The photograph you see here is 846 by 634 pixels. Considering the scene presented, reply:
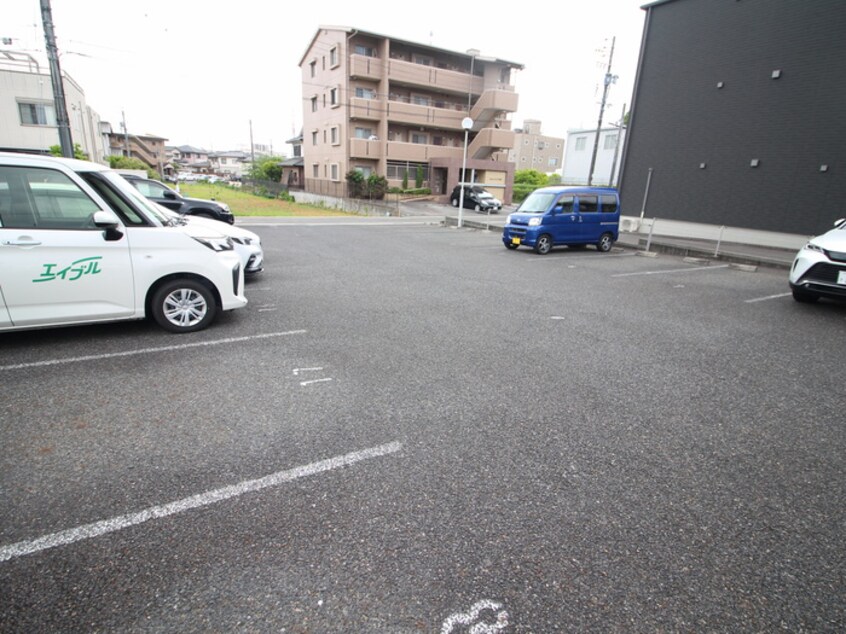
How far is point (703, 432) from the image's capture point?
3229 mm

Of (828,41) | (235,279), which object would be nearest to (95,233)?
(235,279)

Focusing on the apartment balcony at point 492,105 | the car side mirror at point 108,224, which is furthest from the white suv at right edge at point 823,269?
the apartment balcony at point 492,105

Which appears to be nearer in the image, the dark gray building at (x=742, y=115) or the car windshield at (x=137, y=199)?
A: the car windshield at (x=137, y=199)

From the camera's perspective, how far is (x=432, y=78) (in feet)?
100

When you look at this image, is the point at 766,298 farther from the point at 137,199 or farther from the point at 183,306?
the point at 137,199

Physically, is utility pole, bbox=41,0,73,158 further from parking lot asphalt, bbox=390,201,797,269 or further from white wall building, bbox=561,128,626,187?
white wall building, bbox=561,128,626,187

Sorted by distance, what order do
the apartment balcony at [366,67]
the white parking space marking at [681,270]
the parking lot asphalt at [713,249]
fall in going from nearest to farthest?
the white parking space marking at [681,270] < the parking lot asphalt at [713,249] < the apartment balcony at [366,67]

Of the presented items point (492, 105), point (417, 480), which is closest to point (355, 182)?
point (492, 105)

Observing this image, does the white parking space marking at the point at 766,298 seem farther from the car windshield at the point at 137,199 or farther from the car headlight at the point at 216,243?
the car windshield at the point at 137,199

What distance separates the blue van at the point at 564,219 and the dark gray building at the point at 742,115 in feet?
16.0

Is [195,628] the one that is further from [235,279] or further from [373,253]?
[373,253]

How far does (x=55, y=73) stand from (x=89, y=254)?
31.0 feet

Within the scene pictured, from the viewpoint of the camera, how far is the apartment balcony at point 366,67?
92.9 ft

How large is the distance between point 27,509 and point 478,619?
2.32 metres
